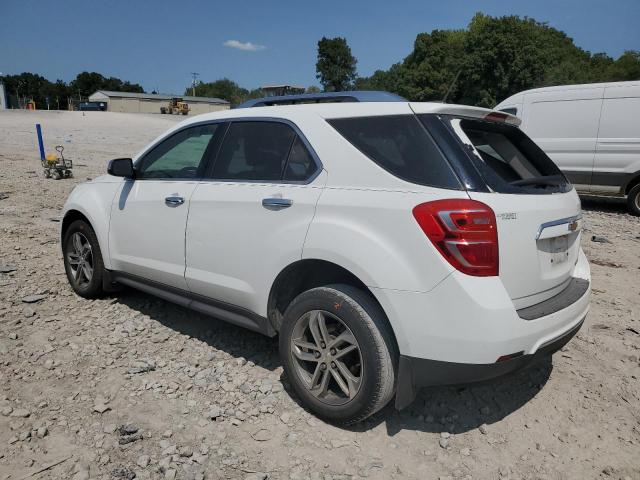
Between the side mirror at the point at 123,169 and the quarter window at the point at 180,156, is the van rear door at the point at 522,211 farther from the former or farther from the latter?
the side mirror at the point at 123,169

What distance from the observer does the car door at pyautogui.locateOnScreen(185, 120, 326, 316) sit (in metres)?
2.69

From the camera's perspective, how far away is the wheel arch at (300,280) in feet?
8.54

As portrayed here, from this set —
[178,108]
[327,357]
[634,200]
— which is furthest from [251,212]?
[178,108]

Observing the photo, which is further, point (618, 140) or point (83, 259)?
point (618, 140)

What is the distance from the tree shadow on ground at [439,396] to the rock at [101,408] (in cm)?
93

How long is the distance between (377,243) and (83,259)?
10.8 ft

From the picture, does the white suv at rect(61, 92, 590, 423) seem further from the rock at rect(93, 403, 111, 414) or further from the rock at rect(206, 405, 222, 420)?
the rock at rect(93, 403, 111, 414)

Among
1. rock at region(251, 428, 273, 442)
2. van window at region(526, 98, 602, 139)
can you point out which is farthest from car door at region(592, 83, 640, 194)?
rock at region(251, 428, 273, 442)

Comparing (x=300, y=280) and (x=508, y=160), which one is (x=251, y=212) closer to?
(x=300, y=280)

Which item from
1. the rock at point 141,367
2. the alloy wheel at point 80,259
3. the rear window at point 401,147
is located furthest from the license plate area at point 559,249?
the alloy wheel at point 80,259

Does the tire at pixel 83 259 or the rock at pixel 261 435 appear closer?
the rock at pixel 261 435

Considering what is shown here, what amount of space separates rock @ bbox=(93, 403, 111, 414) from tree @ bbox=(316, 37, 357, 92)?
325ft

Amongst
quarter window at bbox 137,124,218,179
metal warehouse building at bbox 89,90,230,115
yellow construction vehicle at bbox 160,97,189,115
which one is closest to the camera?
quarter window at bbox 137,124,218,179

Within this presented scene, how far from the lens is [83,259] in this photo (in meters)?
4.41
